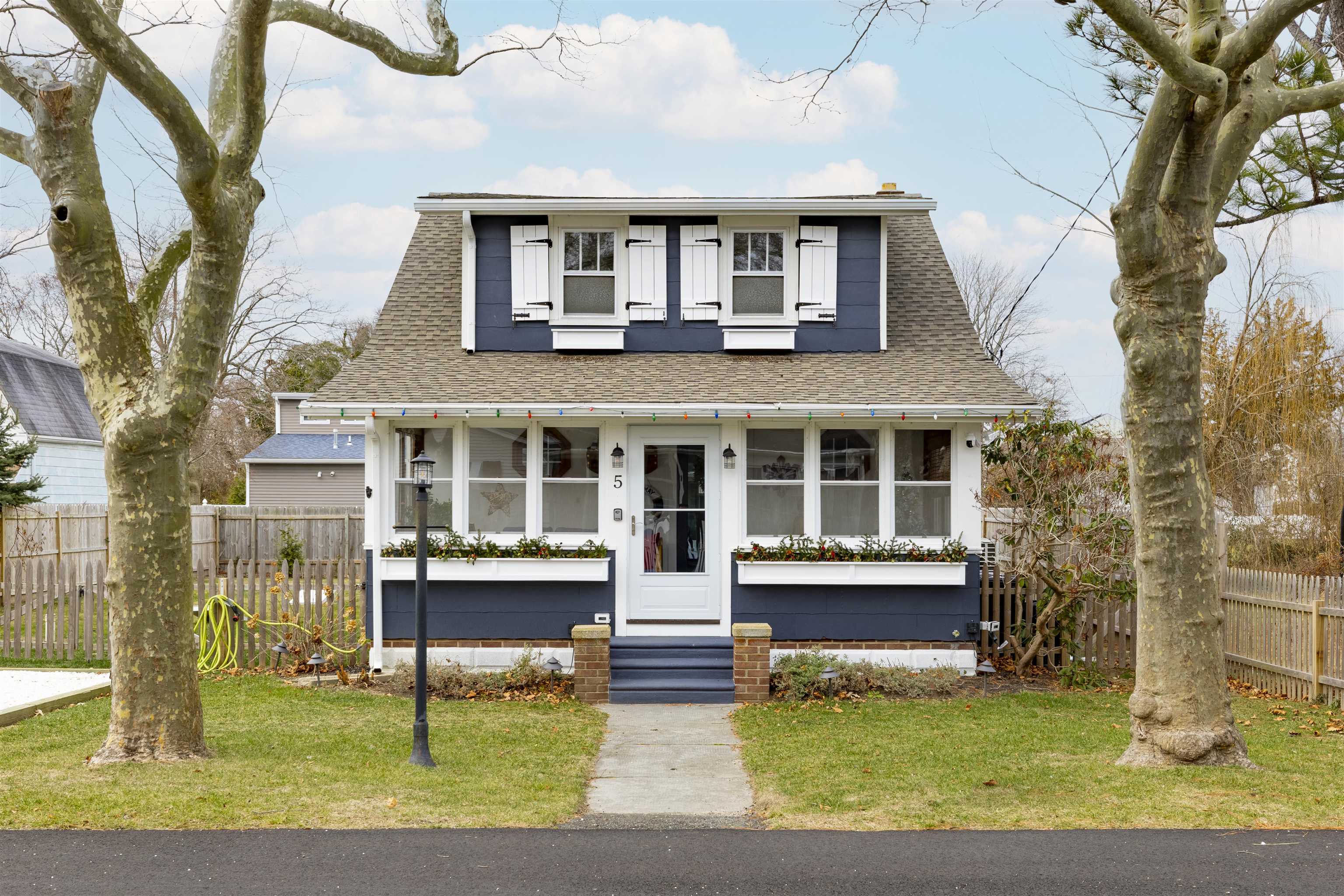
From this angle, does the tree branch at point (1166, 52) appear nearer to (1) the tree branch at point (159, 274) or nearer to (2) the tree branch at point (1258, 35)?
(2) the tree branch at point (1258, 35)

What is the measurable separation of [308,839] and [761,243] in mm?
9258

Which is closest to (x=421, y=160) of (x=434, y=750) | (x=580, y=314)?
(x=580, y=314)

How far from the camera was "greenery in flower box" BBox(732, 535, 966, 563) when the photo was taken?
12.3 meters

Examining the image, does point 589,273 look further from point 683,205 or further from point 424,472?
point 424,472

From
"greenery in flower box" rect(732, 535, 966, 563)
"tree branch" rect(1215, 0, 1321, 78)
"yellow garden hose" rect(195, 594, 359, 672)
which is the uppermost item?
"tree branch" rect(1215, 0, 1321, 78)

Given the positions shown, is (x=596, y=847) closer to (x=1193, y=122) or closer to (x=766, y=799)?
(x=766, y=799)

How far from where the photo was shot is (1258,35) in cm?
730

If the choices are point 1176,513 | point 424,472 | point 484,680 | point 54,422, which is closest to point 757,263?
point 484,680

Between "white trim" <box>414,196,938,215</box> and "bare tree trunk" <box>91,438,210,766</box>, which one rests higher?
"white trim" <box>414,196,938,215</box>

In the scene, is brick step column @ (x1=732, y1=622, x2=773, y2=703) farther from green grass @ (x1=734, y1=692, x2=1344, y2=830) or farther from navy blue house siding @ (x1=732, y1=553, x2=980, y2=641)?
navy blue house siding @ (x1=732, y1=553, x2=980, y2=641)

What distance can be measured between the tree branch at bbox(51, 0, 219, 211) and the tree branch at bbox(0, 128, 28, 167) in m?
1.60

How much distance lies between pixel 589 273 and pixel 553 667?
4840 mm

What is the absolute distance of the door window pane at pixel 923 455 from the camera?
12617mm

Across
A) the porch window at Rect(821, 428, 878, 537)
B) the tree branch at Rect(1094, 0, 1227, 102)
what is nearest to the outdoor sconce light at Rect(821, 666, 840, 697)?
the porch window at Rect(821, 428, 878, 537)
